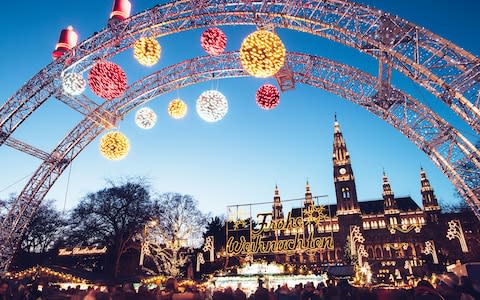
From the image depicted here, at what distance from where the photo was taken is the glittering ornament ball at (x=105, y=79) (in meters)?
7.98

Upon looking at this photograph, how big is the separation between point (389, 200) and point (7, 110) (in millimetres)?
80775

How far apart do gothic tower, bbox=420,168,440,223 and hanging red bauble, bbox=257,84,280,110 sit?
74778mm

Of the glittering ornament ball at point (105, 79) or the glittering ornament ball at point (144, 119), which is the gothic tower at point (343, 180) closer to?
the glittering ornament ball at point (144, 119)

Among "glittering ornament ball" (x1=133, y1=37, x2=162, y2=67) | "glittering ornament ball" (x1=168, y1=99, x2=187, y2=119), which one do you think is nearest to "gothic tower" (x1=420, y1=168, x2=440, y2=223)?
"glittering ornament ball" (x1=168, y1=99, x2=187, y2=119)

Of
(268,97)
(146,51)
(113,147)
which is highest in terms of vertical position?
(146,51)

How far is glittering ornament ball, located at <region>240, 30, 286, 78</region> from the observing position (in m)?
6.93

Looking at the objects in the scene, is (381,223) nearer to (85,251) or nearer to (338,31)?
(85,251)

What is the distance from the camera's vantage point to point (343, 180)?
75.6 meters

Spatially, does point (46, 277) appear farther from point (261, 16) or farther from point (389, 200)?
point (389, 200)

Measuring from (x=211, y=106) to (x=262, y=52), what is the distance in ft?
8.16

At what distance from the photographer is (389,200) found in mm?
75938

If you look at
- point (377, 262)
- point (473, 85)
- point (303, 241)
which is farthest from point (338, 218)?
point (473, 85)

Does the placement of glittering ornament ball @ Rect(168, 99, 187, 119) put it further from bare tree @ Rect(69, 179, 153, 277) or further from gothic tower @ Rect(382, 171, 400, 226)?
gothic tower @ Rect(382, 171, 400, 226)

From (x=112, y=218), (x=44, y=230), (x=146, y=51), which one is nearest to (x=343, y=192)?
(x=112, y=218)
